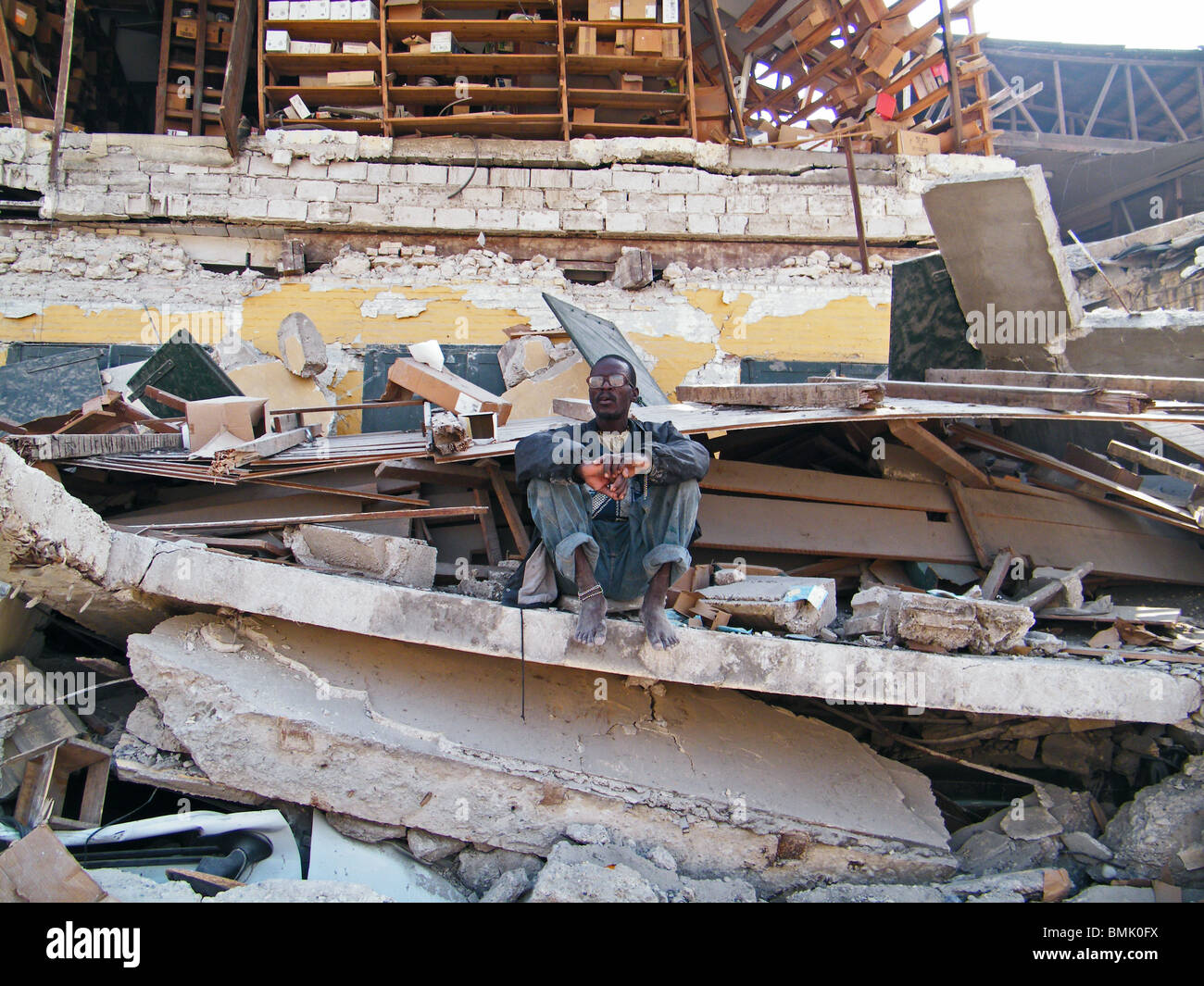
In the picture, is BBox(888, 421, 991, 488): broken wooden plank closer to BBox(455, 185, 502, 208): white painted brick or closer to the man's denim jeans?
the man's denim jeans

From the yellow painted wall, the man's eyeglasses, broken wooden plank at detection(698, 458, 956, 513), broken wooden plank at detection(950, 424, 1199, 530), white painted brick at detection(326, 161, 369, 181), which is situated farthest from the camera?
white painted brick at detection(326, 161, 369, 181)

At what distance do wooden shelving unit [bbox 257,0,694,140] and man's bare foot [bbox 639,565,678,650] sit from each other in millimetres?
6888

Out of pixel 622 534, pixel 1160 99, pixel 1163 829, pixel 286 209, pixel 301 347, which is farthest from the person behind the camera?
pixel 1160 99

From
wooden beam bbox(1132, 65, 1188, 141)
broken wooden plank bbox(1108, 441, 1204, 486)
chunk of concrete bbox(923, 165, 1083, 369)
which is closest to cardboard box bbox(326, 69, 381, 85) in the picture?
chunk of concrete bbox(923, 165, 1083, 369)

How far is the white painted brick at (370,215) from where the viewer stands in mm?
8664

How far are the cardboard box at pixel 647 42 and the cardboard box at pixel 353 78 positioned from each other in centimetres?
285

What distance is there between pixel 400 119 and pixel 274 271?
2.10 m

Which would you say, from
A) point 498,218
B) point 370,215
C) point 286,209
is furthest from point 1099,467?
point 286,209

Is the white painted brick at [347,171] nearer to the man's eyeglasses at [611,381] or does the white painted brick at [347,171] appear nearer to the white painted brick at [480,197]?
the white painted brick at [480,197]

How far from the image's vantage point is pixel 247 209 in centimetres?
858

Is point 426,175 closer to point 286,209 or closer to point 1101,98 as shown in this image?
point 286,209

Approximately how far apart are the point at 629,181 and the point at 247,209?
4.01 meters

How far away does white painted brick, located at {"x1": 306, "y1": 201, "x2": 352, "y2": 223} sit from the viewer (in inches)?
340
